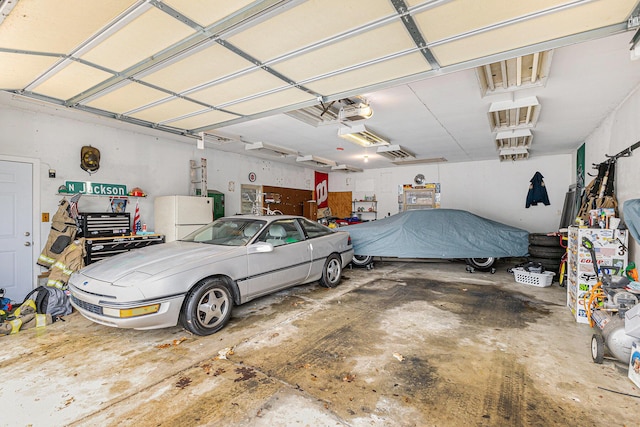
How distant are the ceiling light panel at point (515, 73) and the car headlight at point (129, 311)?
3931 mm

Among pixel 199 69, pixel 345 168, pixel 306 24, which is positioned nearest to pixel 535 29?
pixel 306 24

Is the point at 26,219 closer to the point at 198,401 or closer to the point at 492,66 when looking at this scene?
the point at 198,401

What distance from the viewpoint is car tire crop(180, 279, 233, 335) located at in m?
2.87

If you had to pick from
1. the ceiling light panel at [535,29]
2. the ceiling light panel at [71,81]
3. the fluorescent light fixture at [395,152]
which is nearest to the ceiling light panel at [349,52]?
the ceiling light panel at [535,29]

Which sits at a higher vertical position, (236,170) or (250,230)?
(236,170)

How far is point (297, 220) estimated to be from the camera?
4.49 m

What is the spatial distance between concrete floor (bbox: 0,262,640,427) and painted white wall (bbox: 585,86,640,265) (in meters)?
1.63

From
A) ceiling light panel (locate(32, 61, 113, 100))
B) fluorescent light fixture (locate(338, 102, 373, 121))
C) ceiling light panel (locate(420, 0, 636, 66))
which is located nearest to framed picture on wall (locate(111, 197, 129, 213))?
ceiling light panel (locate(32, 61, 113, 100))

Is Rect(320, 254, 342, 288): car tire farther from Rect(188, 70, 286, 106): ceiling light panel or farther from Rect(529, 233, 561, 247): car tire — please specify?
Rect(529, 233, 561, 247): car tire

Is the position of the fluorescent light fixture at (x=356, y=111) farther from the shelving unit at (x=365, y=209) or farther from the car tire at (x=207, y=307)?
the shelving unit at (x=365, y=209)

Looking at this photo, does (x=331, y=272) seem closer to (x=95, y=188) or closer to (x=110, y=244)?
(x=110, y=244)

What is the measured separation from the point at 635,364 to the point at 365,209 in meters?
8.87

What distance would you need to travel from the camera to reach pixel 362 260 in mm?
6355

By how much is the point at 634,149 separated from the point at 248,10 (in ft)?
14.3
